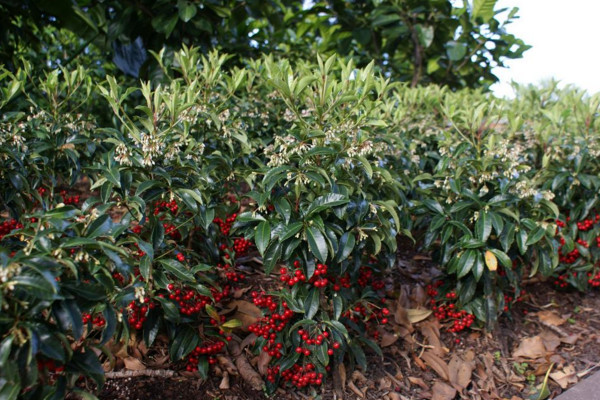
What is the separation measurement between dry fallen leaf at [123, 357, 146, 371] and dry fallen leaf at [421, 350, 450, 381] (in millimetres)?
1556

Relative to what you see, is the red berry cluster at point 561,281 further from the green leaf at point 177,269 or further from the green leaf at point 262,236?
the green leaf at point 177,269

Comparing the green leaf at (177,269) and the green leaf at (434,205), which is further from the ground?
the green leaf at (434,205)

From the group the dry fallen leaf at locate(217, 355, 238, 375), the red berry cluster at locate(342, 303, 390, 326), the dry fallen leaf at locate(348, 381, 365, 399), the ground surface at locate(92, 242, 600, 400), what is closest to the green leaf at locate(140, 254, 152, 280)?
the ground surface at locate(92, 242, 600, 400)

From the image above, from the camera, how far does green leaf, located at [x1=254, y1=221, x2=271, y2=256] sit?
74.0 inches

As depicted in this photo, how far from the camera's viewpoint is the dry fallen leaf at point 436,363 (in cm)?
256

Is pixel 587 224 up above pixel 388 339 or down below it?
above

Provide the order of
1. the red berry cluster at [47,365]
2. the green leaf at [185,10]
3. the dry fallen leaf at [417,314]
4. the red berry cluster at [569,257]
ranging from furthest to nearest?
1. the green leaf at [185,10]
2. the red berry cluster at [569,257]
3. the dry fallen leaf at [417,314]
4. the red berry cluster at [47,365]

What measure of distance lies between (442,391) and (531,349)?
785 mm

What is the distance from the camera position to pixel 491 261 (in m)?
2.40

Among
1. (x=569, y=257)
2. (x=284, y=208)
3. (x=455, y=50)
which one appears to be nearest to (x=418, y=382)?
(x=284, y=208)

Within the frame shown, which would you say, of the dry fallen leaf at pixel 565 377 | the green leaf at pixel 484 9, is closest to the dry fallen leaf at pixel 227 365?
the dry fallen leaf at pixel 565 377

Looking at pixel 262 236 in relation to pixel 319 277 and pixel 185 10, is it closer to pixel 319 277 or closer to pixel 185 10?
pixel 319 277

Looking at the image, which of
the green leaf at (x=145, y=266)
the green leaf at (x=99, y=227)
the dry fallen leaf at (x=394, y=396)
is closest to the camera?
the green leaf at (x=99, y=227)

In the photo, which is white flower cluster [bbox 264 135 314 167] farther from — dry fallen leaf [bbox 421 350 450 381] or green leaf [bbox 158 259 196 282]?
dry fallen leaf [bbox 421 350 450 381]
